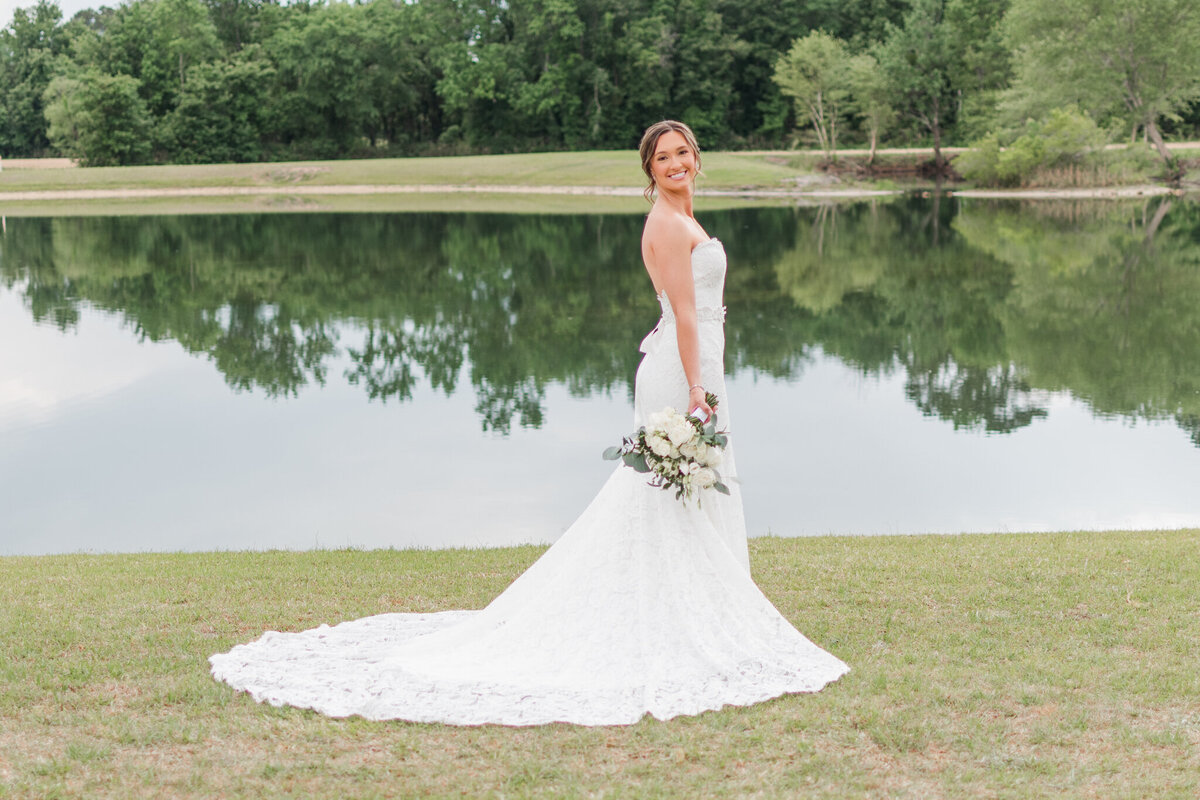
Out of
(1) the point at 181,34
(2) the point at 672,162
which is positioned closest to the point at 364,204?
(1) the point at 181,34

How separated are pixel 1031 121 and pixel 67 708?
58916mm

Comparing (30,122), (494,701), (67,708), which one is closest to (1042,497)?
(494,701)

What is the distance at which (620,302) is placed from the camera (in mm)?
26047

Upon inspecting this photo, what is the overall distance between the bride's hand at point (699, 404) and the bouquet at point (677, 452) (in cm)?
3

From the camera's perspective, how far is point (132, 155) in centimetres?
7650

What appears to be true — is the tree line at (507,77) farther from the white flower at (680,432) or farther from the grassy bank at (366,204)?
the white flower at (680,432)

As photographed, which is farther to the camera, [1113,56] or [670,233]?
[1113,56]

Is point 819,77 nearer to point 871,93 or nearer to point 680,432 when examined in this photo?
point 871,93

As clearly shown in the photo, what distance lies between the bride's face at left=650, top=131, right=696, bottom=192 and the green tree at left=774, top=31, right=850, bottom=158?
221 feet

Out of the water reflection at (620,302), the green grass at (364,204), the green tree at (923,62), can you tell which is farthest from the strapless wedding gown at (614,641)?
the green tree at (923,62)

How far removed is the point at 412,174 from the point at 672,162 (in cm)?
6353

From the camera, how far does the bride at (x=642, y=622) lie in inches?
201

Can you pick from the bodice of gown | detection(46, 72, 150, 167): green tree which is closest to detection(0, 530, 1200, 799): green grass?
the bodice of gown

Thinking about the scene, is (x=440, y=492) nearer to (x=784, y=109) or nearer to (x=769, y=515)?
(x=769, y=515)
